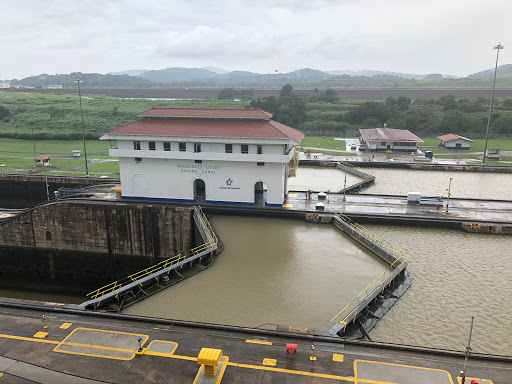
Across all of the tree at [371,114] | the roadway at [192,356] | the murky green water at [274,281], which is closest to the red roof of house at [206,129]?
the murky green water at [274,281]

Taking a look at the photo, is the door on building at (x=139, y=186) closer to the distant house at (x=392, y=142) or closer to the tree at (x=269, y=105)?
the distant house at (x=392, y=142)

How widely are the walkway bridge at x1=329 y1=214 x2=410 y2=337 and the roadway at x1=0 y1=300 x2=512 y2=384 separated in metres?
2.31

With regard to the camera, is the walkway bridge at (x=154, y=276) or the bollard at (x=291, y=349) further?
the walkway bridge at (x=154, y=276)

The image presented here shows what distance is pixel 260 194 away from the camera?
1401 inches

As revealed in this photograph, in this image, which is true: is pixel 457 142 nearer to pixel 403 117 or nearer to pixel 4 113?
pixel 403 117

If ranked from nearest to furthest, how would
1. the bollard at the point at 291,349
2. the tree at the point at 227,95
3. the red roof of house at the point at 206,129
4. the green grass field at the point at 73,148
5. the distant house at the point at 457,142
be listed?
the bollard at the point at 291,349
the red roof of house at the point at 206,129
the green grass field at the point at 73,148
the distant house at the point at 457,142
the tree at the point at 227,95

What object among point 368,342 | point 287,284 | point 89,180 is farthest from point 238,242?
point 89,180

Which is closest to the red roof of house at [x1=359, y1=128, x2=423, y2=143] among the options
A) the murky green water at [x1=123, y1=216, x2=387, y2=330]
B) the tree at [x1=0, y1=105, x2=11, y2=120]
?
the murky green water at [x1=123, y1=216, x2=387, y2=330]

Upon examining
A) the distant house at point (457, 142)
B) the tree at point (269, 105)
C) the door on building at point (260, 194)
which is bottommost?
the door on building at point (260, 194)

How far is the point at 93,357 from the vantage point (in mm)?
14945

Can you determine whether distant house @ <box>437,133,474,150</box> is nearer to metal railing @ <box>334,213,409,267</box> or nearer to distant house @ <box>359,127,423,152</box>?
distant house @ <box>359,127,423,152</box>

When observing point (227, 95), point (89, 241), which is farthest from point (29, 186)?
point (227, 95)

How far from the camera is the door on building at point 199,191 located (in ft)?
115

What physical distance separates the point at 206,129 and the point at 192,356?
22.4m
